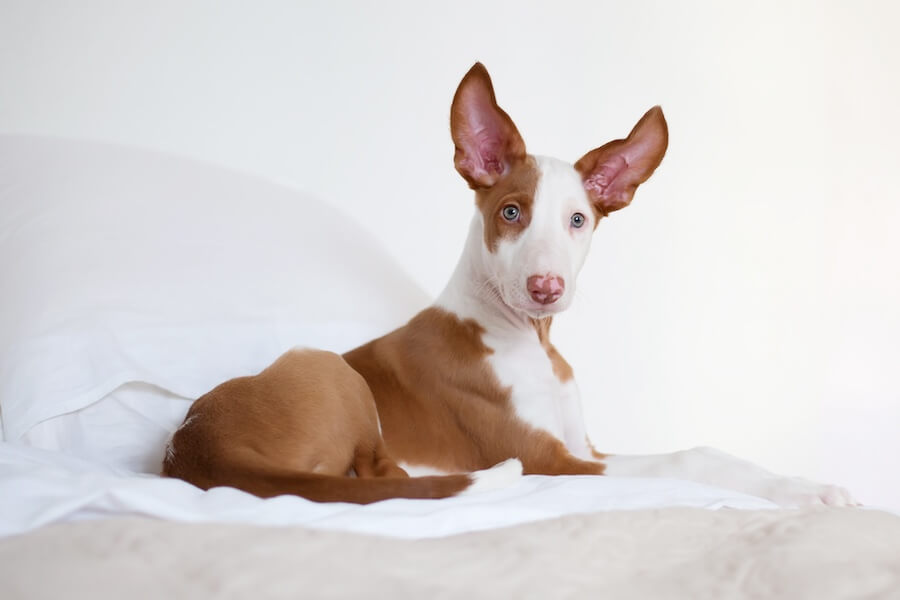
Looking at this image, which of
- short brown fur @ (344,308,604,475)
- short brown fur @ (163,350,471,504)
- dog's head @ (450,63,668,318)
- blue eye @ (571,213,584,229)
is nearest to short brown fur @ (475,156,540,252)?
dog's head @ (450,63,668,318)

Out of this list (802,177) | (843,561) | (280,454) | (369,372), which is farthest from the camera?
(802,177)

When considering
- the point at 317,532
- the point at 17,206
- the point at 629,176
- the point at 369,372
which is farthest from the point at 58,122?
the point at 317,532

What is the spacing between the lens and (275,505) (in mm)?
1711

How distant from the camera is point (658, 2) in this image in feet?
17.6

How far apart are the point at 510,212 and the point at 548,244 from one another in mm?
191

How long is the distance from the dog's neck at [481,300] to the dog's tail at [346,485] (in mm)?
887

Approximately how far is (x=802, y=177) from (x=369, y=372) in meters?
3.72

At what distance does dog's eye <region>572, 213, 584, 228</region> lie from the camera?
280 cm

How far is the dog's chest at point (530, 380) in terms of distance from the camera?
277 centimetres

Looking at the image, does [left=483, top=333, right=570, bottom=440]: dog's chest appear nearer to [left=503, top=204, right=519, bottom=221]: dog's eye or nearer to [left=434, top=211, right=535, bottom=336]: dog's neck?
[left=434, top=211, right=535, bottom=336]: dog's neck

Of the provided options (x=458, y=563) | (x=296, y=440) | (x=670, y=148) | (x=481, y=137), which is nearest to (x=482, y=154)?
(x=481, y=137)

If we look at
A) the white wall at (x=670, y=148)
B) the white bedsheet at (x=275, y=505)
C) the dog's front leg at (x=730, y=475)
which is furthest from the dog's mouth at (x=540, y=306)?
the white wall at (x=670, y=148)

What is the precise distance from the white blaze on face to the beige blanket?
3.40 feet

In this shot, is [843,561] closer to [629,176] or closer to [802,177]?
[629,176]
